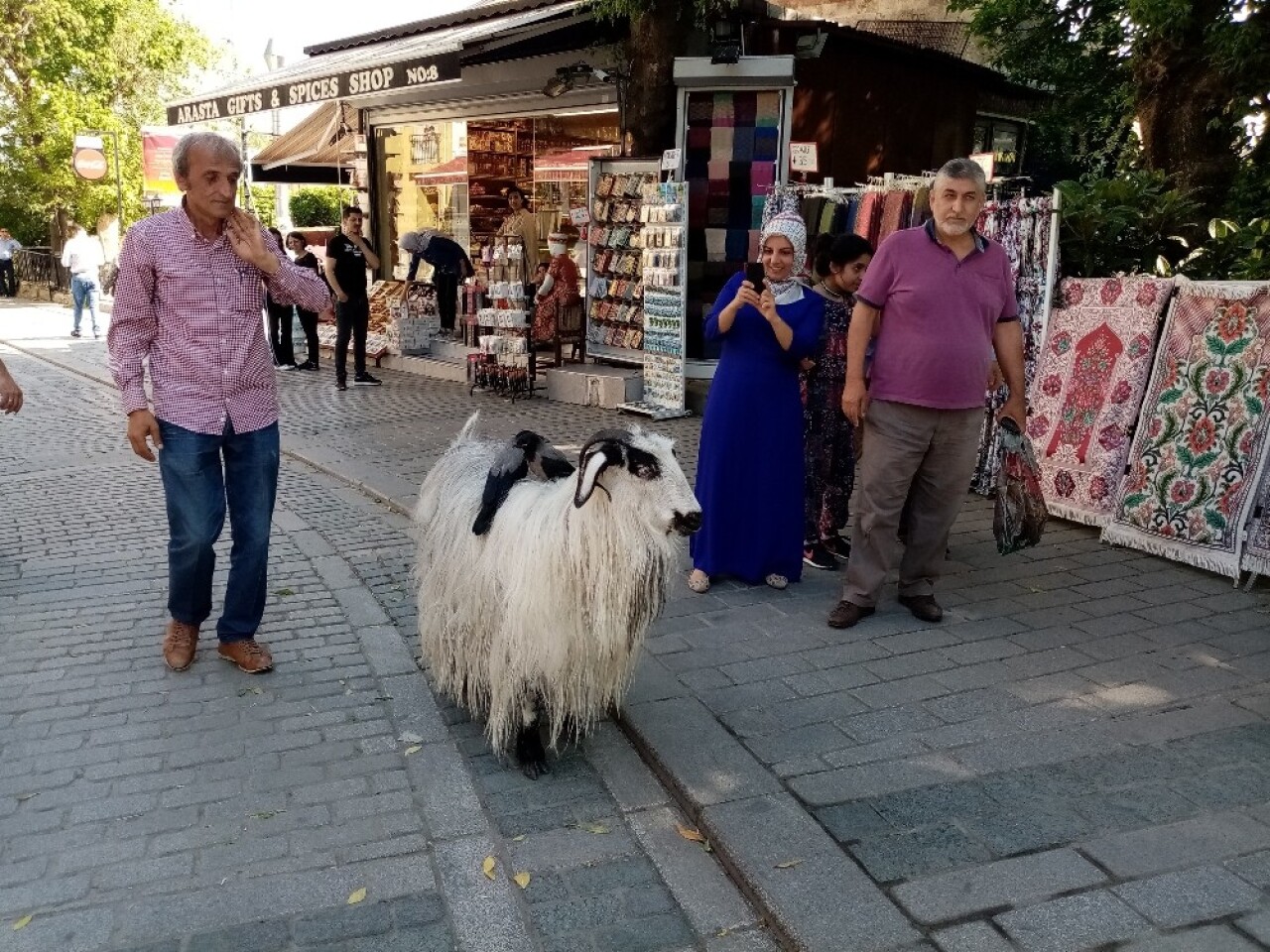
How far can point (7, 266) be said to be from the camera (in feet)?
93.6

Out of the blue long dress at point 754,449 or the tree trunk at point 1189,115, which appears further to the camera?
the tree trunk at point 1189,115

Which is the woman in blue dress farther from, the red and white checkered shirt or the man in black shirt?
the man in black shirt

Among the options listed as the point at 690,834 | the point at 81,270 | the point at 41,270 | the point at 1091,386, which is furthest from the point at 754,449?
the point at 41,270

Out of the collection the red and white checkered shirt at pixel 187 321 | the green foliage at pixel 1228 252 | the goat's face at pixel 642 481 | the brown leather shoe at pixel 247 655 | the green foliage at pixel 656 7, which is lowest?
the brown leather shoe at pixel 247 655

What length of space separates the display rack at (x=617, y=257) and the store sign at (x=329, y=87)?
6.28 feet

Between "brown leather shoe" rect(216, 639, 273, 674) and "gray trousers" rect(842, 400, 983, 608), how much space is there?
266 cm

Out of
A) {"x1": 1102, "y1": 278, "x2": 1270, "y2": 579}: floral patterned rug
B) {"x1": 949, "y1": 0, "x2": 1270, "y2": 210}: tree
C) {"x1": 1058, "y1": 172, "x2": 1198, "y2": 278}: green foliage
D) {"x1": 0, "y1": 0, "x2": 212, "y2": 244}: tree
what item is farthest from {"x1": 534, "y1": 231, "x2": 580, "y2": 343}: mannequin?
{"x1": 0, "y1": 0, "x2": 212, "y2": 244}: tree

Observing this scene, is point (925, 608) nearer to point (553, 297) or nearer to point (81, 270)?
point (553, 297)

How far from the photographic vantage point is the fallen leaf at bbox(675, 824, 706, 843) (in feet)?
10.1

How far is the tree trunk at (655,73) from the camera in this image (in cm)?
980

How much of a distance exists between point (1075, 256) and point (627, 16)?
5796 millimetres

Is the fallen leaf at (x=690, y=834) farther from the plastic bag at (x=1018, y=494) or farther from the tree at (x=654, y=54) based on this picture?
the tree at (x=654, y=54)

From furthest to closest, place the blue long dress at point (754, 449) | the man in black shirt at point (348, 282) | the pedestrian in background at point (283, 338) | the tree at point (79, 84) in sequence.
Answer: the tree at point (79, 84)
the pedestrian in background at point (283, 338)
the man in black shirt at point (348, 282)
the blue long dress at point (754, 449)

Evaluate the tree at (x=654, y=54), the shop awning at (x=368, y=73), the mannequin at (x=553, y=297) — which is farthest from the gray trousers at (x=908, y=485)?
the shop awning at (x=368, y=73)
